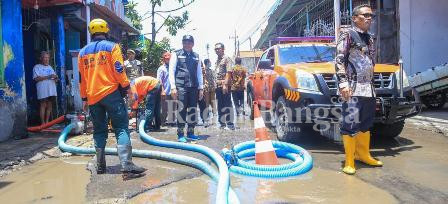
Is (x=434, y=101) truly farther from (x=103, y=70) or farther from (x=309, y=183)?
(x=103, y=70)

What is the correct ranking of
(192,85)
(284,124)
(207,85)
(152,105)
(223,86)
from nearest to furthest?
(284,124), (192,85), (152,105), (223,86), (207,85)

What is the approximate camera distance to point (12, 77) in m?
7.30

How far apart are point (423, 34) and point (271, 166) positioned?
10.6m

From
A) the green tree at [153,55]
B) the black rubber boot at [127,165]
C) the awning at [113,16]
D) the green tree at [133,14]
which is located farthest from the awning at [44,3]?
the green tree at [133,14]

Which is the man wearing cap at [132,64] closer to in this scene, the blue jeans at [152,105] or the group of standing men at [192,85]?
the group of standing men at [192,85]

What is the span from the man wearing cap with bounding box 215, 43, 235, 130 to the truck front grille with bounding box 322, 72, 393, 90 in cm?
306

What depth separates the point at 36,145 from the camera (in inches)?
259

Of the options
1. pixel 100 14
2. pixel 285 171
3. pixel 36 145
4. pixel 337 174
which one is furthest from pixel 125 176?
pixel 100 14

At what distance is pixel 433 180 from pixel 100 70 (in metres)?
3.76

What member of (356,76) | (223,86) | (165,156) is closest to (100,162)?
(165,156)

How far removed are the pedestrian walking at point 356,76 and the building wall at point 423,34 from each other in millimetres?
9079

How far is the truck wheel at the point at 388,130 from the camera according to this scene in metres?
6.44

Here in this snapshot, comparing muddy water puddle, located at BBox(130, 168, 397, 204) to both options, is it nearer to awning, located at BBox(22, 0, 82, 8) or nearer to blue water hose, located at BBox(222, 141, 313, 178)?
blue water hose, located at BBox(222, 141, 313, 178)

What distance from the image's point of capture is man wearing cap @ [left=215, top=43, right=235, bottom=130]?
Result: 8579mm
